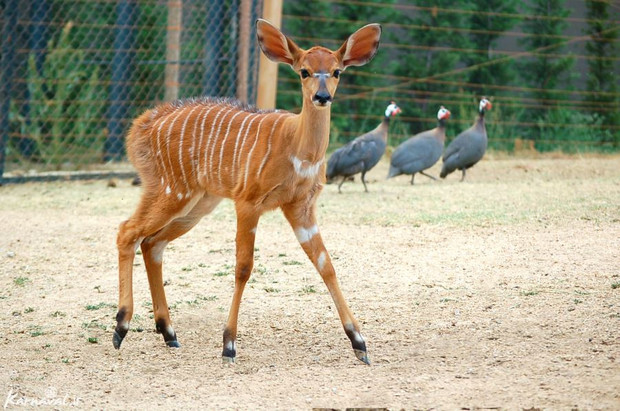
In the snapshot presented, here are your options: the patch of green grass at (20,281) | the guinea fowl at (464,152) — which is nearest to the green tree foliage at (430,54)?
the guinea fowl at (464,152)

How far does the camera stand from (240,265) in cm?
439

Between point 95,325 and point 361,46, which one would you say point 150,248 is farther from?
point 361,46

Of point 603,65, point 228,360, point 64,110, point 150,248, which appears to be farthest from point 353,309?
point 603,65

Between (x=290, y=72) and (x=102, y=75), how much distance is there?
3909mm

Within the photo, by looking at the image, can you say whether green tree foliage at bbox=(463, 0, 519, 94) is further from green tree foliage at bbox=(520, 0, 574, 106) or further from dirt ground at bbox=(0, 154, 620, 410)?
dirt ground at bbox=(0, 154, 620, 410)

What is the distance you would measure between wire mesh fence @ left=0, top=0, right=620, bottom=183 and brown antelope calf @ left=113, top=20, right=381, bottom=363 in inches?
200

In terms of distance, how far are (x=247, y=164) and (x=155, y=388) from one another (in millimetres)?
1155

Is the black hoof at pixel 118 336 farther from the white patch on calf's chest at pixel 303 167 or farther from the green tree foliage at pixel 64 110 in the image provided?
the green tree foliage at pixel 64 110

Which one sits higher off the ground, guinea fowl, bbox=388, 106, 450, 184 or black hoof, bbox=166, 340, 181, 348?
guinea fowl, bbox=388, 106, 450, 184

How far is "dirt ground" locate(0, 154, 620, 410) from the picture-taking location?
389 cm

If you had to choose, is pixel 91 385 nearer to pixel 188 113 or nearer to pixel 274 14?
pixel 188 113

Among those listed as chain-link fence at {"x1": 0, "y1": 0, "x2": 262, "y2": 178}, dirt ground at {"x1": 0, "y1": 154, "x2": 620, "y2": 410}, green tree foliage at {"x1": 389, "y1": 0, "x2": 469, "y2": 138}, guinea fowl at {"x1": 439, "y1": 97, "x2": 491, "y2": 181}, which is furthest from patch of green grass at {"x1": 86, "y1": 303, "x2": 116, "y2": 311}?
green tree foliage at {"x1": 389, "y1": 0, "x2": 469, "y2": 138}

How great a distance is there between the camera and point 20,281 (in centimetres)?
578

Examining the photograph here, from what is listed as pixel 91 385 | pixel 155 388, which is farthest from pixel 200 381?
pixel 91 385
